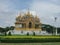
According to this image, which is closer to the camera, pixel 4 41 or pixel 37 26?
pixel 4 41

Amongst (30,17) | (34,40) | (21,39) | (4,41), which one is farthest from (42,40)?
(30,17)

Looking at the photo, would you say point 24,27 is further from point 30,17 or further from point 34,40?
point 34,40

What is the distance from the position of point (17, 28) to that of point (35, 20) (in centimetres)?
497

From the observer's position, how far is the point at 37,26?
174ft

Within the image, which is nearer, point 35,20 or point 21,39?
point 21,39

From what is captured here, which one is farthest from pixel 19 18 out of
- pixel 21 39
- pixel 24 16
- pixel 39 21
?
pixel 21 39

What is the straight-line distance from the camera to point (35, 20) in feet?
171

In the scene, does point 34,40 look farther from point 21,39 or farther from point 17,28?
point 17,28

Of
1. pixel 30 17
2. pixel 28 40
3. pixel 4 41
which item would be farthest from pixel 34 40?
pixel 30 17

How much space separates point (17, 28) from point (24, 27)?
1938 mm

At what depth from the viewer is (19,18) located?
51281mm

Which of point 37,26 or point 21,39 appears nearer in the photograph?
point 21,39

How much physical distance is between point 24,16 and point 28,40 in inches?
963

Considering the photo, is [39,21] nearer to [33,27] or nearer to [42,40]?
[33,27]
